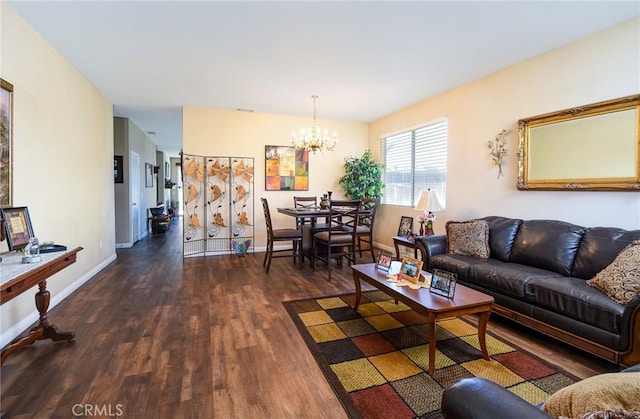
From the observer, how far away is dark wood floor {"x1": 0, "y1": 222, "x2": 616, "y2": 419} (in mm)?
1729

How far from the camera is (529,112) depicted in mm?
3424

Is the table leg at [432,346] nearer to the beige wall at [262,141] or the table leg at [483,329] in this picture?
the table leg at [483,329]

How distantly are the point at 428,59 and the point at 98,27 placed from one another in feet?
10.7

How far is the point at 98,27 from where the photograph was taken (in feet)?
9.14

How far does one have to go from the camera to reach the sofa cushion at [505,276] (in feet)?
8.43

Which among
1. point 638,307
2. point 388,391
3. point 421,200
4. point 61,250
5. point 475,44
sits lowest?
point 388,391

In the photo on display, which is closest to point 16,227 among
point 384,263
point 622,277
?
point 384,263

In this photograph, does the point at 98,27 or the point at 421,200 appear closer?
the point at 98,27

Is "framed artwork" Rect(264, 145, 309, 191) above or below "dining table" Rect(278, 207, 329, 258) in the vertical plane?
above

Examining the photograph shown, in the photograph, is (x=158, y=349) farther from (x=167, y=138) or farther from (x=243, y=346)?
(x=167, y=138)

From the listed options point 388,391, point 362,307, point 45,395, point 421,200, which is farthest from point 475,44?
point 45,395

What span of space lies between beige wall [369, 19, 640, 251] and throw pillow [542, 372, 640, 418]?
2.61 m

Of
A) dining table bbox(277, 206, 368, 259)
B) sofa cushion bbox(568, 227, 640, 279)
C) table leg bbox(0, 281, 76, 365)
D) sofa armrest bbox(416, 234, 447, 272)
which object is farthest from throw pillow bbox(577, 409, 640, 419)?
dining table bbox(277, 206, 368, 259)

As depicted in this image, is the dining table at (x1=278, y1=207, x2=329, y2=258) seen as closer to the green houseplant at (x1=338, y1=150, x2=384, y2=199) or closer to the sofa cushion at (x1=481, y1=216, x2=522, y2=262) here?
the green houseplant at (x1=338, y1=150, x2=384, y2=199)
